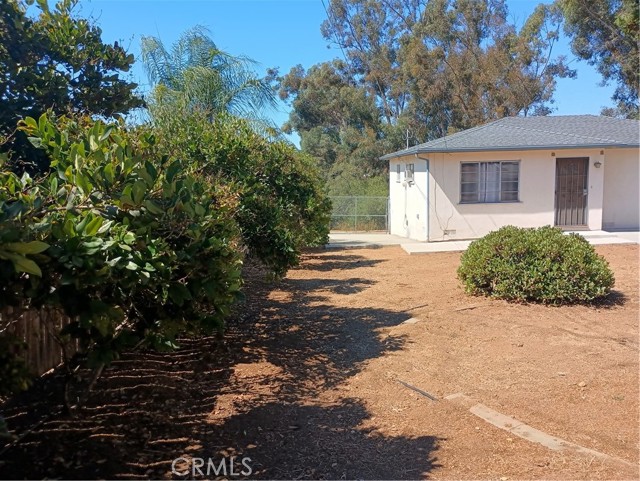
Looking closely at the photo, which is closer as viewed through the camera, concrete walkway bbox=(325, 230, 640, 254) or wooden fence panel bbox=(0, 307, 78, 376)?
wooden fence panel bbox=(0, 307, 78, 376)

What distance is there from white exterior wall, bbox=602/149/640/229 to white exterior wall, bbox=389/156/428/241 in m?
6.00

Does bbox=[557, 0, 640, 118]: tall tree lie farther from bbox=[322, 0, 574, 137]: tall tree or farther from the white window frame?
the white window frame

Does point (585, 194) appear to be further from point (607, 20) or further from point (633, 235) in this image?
point (607, 20)

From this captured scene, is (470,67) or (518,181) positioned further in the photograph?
(470,67)

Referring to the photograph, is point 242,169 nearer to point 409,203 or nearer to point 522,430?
point 522,430

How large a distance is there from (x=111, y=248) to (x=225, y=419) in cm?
219

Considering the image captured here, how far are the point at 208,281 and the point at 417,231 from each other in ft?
52.6

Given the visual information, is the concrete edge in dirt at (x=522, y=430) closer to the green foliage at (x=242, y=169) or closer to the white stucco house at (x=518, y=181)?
the green foliage at (x=242, y=169)

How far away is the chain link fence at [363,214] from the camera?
2550 centimetres

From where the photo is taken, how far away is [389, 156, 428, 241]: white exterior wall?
18719mm

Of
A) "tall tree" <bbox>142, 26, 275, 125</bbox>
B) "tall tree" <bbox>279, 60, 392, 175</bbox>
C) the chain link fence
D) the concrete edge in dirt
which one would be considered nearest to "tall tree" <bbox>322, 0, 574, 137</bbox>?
"tall tree" <bbox>279, 60, 392, 175</bbox>

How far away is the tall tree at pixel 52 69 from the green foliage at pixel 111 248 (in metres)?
3.21

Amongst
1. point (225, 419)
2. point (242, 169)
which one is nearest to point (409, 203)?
point (242, 169)

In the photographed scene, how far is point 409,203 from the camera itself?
20172 millimetres
